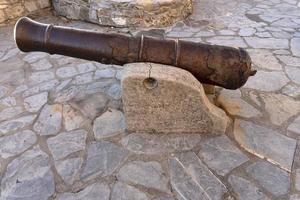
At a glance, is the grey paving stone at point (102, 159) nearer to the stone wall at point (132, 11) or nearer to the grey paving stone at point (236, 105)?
the grey paving stone at point (236, 105)

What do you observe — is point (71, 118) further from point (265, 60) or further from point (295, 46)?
point (295, 46)

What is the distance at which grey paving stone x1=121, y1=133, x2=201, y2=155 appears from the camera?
8.75 ft

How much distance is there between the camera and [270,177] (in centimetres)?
242

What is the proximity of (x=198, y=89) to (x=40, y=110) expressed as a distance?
171 cm

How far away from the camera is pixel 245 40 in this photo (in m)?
4.68

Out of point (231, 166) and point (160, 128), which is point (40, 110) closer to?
point (160, 128)

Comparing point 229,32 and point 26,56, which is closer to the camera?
point 26,56

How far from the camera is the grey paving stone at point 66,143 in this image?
2697mm

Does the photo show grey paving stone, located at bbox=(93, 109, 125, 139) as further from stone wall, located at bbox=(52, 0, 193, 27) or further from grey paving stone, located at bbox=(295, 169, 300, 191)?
stone wall, located at bbox=(52, 0, 193, 27)

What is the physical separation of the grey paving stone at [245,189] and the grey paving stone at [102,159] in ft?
2.94

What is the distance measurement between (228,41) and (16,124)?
314 centimetres

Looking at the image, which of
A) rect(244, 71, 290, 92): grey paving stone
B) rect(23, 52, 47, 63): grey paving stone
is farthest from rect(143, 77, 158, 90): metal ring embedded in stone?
rect(23, 52, 47, 63): grey paving stone

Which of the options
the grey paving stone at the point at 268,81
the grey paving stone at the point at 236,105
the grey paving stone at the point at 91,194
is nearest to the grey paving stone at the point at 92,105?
the grey paving stone at the point at 91,194

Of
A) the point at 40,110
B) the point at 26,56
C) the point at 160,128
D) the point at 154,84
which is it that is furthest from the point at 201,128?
the point at 26,56
